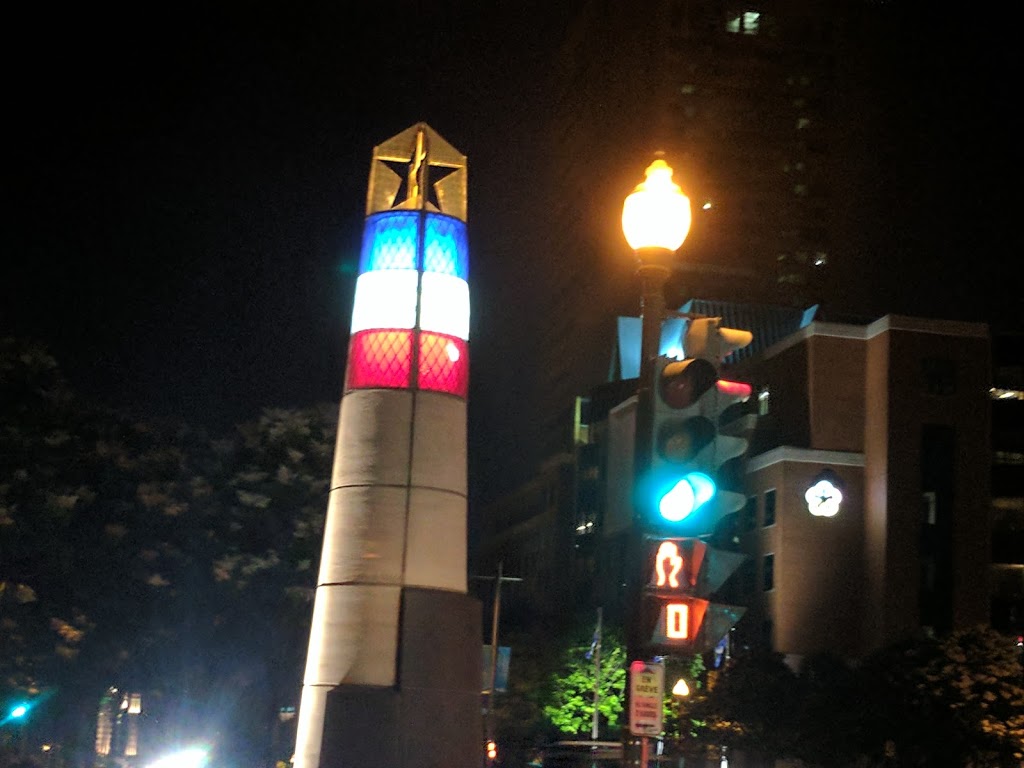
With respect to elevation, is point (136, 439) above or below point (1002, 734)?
above

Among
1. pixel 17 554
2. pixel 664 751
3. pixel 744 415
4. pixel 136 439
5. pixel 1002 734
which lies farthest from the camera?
pixel 664 751

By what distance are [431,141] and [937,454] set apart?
4512 centimetres

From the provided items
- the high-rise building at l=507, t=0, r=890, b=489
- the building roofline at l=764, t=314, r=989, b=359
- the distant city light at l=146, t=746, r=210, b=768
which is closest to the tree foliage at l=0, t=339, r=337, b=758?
the distant city light at l=146, t=746, r=210, b=768

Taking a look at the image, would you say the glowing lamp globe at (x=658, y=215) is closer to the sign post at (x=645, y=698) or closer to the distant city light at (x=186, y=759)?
the sign post at (x=645, y=698)

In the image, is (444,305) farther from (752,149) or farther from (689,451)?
(752,149)

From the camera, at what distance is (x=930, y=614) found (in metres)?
62.0

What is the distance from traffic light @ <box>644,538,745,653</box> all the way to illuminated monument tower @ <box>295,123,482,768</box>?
1176 centimetres

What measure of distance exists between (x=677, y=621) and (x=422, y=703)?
12009mm

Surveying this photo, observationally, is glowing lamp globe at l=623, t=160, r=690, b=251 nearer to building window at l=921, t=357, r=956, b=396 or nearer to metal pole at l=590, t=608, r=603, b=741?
metal pole at l=590, t=608, r=603, b=741

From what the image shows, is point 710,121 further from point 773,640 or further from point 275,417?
point 275,417

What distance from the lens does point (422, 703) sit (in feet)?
71.4

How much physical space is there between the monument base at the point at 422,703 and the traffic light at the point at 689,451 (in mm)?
11940

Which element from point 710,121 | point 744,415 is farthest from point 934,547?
point 710,121

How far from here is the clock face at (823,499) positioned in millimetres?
64625
